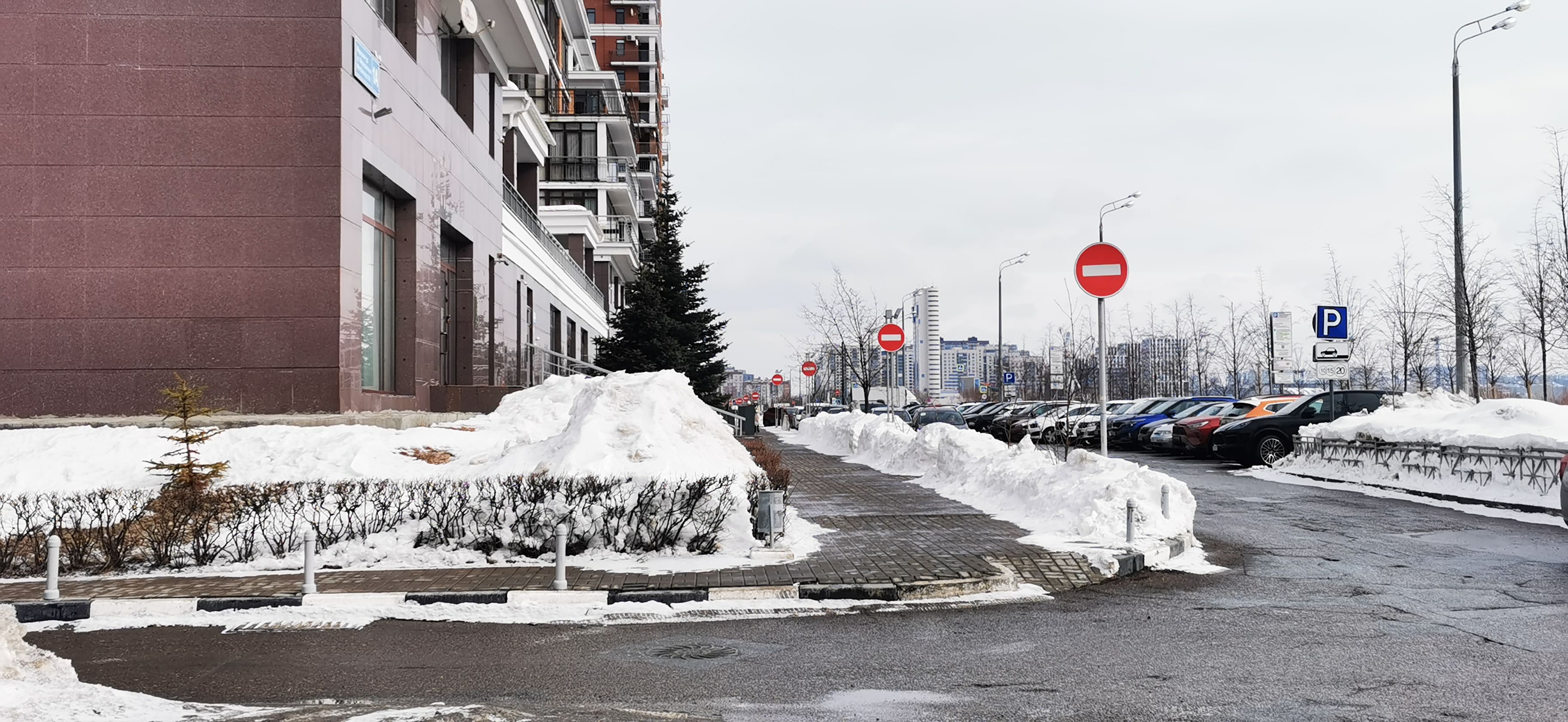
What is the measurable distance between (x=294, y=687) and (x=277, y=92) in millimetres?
13726

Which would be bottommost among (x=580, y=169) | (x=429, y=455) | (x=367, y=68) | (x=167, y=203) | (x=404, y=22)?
(x=429, y=455)

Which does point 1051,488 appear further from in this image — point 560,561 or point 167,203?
point 167,203

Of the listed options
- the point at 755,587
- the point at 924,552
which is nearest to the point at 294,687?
the point at 755,587

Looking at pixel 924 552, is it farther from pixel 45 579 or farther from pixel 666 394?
pixel 45 579

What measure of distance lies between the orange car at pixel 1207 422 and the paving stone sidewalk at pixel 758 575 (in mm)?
16731

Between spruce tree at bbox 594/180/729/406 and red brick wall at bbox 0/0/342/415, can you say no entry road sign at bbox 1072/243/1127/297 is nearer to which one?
red brick wall at bbox 0/0/342/415

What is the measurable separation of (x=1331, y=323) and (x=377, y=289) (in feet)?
60.2

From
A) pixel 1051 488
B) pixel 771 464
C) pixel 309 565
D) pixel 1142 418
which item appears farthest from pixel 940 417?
pixel 309 565

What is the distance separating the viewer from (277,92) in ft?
56.7

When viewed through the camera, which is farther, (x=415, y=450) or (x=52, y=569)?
(x=415, y=450)

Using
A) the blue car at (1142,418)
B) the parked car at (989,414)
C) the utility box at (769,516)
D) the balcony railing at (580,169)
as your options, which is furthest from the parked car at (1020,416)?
the utility box at (769,516)

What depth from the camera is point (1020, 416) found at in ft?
140

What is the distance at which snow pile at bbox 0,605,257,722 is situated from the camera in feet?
16.2

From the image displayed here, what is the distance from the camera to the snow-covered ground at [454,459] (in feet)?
33.6
